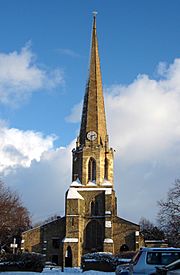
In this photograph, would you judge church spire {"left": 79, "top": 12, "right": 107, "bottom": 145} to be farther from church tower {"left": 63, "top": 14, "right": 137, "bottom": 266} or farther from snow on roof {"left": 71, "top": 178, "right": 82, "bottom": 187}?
snow on roof {"left": 71, "top": 178, "right": 82, "bottom": 187}

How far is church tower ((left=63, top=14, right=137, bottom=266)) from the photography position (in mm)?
56688

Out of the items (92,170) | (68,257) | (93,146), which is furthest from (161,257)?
(93,146)

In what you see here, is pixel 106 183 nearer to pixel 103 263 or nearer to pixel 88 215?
pixel 88 215

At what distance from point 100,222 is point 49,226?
294 inches

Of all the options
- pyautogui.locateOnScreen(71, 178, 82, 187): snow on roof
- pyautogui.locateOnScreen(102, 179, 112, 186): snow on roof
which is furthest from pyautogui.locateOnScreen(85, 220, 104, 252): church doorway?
pyautogui.locateOnScreen(71, 178, 82, 187): snow on roof

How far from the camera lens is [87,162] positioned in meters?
61.7

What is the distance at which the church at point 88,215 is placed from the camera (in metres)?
56.8

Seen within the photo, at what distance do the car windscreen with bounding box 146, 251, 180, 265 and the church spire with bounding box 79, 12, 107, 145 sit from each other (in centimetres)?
4827

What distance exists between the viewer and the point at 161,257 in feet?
47.2

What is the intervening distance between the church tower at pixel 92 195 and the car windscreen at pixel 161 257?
42196 mm

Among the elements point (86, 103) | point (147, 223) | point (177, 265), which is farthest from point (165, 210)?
point (147, 223)

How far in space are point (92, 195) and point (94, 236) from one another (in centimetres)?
575

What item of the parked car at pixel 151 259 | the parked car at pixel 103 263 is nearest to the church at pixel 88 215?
the parked car at pixel 103 263

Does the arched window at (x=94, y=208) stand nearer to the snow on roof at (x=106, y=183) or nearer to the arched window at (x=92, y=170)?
the snow on roof at (x=106, y=183)
